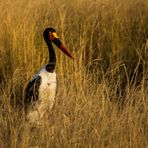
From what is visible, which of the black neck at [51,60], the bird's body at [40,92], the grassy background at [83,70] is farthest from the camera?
the black neck at [51,60]

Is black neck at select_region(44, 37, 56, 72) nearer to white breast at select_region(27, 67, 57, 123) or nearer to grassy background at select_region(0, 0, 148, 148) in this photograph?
white breast at select_region(27, 67, 57, 123)

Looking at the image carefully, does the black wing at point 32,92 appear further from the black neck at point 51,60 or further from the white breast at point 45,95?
the black neck at point 51,60

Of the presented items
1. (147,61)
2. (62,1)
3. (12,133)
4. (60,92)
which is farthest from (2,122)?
(62,1)

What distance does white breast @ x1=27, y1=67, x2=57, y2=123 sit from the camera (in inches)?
182

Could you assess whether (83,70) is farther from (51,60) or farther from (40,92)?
(40,92)

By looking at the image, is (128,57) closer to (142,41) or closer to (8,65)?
(142,41)

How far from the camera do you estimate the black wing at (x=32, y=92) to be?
16.0 ft

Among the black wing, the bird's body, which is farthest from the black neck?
the black wing

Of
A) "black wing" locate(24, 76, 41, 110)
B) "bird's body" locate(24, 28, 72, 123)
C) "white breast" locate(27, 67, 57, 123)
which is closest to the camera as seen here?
"white breast" locate(27, 67, 57, 123)

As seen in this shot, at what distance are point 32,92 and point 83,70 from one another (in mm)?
540

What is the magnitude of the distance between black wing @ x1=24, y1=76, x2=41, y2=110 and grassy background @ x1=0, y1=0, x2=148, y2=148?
0.13 m

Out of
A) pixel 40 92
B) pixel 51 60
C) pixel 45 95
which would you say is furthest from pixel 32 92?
pixel 51 60

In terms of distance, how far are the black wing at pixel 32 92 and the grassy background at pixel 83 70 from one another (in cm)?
13

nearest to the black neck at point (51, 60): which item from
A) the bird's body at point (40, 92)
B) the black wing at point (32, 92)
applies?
the bird's body at point (40, 92)
